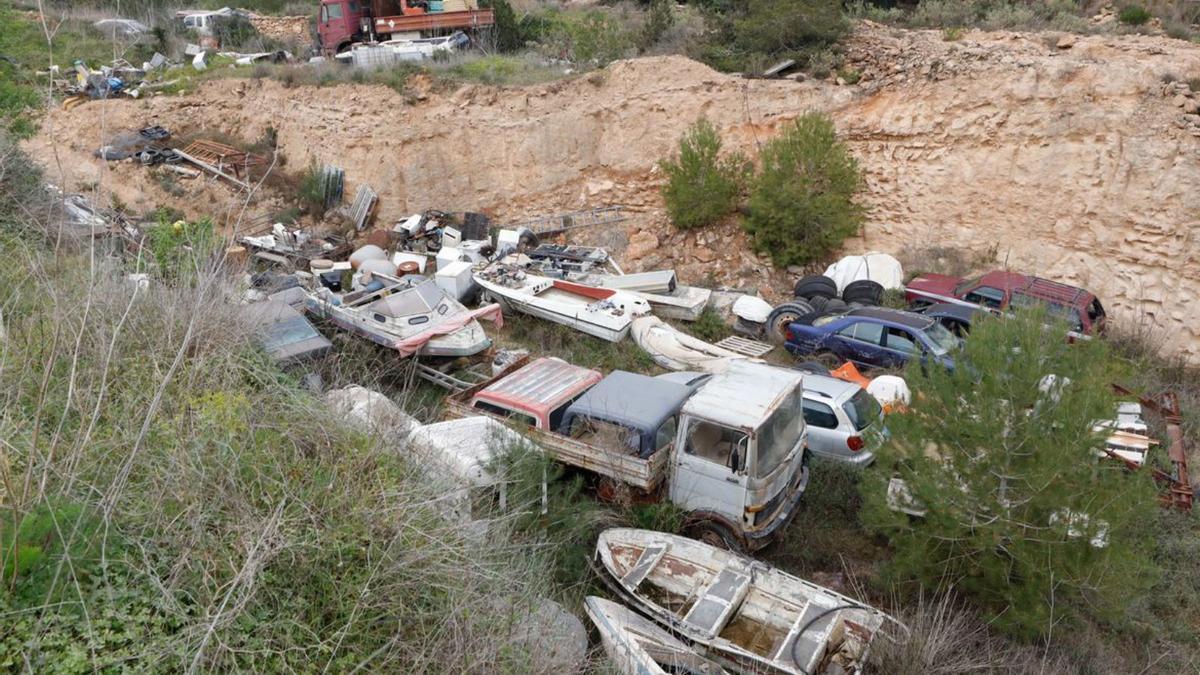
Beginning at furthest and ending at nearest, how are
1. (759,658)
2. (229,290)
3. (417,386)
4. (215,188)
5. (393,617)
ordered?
(215,188)
(417,386)
(229,290)
(759,658)
(393,617)

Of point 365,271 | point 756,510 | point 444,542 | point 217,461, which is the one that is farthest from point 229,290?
point 365,271

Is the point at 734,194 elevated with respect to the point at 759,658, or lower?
elevated

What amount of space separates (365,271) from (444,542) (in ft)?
31.8

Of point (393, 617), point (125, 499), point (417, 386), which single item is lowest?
point (417, 386)

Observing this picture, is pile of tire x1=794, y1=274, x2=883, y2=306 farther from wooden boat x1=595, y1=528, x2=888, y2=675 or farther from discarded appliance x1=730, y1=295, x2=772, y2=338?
wooden boat x1=595, y1=528, x2=888, y2=675

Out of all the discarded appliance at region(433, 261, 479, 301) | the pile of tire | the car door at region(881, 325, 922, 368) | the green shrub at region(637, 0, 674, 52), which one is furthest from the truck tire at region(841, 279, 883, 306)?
the green shrub at region(637, 0, 674, 52)

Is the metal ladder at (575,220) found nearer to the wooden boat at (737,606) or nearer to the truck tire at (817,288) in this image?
the truck tire at (817,288)

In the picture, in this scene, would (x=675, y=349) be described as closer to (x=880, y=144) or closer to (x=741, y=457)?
(x=741, y=457)

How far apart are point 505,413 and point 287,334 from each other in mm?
3235

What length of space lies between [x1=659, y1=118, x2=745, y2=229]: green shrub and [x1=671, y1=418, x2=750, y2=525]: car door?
7631 mm

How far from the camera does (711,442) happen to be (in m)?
7.30

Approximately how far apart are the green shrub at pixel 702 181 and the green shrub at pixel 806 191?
2.30 feet

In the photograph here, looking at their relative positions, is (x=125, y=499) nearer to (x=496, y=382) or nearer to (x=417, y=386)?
(x=496, y=382)

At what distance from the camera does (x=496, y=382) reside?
8.68 metres
